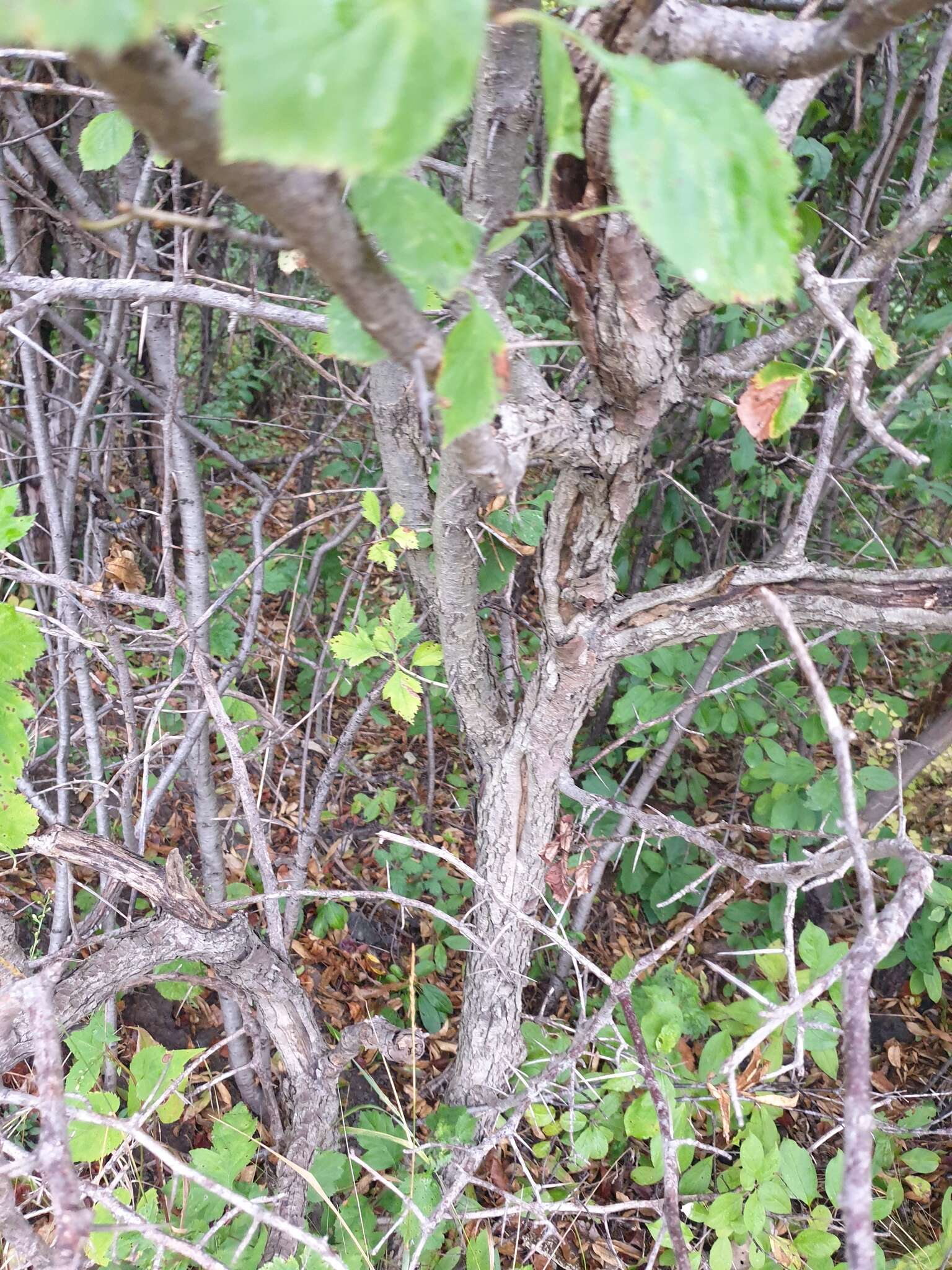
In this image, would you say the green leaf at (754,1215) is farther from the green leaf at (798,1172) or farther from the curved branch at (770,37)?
the curved branch at (770,37)

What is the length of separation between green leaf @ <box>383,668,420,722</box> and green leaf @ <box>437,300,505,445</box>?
40.2 inches

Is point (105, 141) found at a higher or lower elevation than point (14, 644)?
higher

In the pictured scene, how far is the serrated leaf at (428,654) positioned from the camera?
5.43 ft

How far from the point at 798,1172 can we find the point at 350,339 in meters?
1.96

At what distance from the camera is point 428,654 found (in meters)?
1.66

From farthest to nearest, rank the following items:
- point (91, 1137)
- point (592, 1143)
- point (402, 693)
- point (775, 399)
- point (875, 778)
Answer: point (875, 778) → point (592, 1143) → point (402, 693) → point (91, 1137) → point (775, 399)

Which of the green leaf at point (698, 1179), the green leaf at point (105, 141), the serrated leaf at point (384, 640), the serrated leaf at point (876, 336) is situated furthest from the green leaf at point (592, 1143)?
the green leaf at point (105, 141)

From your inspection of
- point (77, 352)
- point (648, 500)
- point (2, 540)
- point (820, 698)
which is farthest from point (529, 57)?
point (648, 500)

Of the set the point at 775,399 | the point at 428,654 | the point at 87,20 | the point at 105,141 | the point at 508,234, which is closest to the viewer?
the point at 87,20

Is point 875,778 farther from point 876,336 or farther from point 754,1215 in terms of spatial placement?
point 876,336

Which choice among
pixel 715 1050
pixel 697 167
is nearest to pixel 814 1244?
pixel 715 1050

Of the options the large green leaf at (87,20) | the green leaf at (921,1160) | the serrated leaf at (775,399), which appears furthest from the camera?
the green leaf at (921,1160)

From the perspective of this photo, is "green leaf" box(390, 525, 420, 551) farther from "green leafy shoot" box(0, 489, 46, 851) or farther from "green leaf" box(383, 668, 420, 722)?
"green leafy shoot" box(0, 489, 46, 851)

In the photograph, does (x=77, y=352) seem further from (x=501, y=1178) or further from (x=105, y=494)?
(x=501, y=1178)
